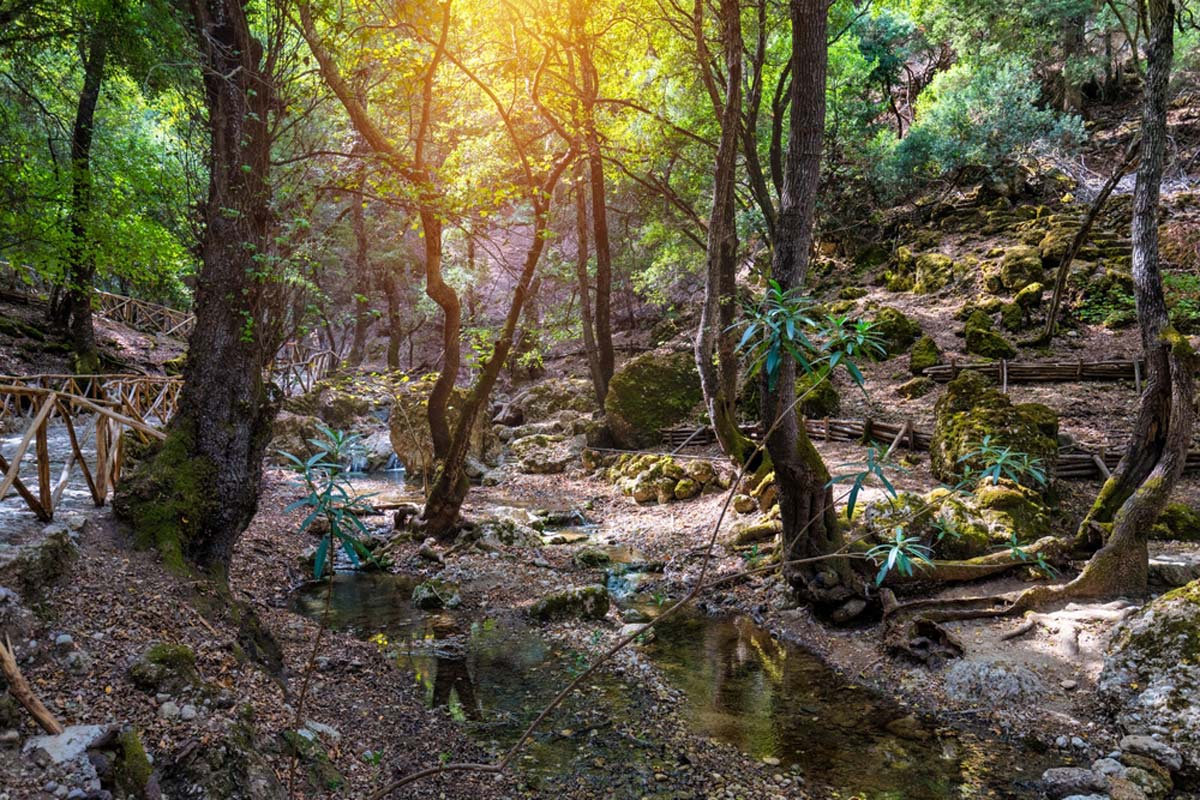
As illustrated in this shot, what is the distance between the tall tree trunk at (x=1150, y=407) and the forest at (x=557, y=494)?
0.04 m

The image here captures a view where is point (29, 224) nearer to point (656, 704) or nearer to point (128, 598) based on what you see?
point (128, 598)

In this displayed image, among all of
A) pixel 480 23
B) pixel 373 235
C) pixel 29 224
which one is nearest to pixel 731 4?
pixel 480 23

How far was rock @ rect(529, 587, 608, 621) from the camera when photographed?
671cm

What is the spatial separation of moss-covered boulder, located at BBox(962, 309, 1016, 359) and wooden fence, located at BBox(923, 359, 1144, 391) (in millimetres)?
698

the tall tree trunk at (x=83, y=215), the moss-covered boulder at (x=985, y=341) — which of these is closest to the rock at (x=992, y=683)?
the moss-covered boulder at (x=985, y=341)

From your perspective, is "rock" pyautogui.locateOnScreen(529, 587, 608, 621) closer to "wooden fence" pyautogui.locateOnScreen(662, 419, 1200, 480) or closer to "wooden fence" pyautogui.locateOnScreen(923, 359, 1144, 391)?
"wooden fence" pyautogui.locateOnScreen(662, 419, 1200, 480)

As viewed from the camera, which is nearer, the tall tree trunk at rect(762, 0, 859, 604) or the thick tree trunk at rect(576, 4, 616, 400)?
the tall tree trunk at rect(762, 0, 859, 604)

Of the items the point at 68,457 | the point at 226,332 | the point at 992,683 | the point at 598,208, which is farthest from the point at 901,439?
the point at 68,457

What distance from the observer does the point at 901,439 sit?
10.5 meters

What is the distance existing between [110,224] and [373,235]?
15.1m

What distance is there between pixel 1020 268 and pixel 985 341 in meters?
2.97

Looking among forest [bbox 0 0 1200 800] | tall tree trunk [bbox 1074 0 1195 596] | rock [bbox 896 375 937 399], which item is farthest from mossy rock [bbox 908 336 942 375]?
tall tree trunk [bbox 1074 0 1195 596]

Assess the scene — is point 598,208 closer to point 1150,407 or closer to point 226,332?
point 226,332

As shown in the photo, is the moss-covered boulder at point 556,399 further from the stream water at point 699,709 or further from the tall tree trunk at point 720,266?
the stream water at point 699,709
